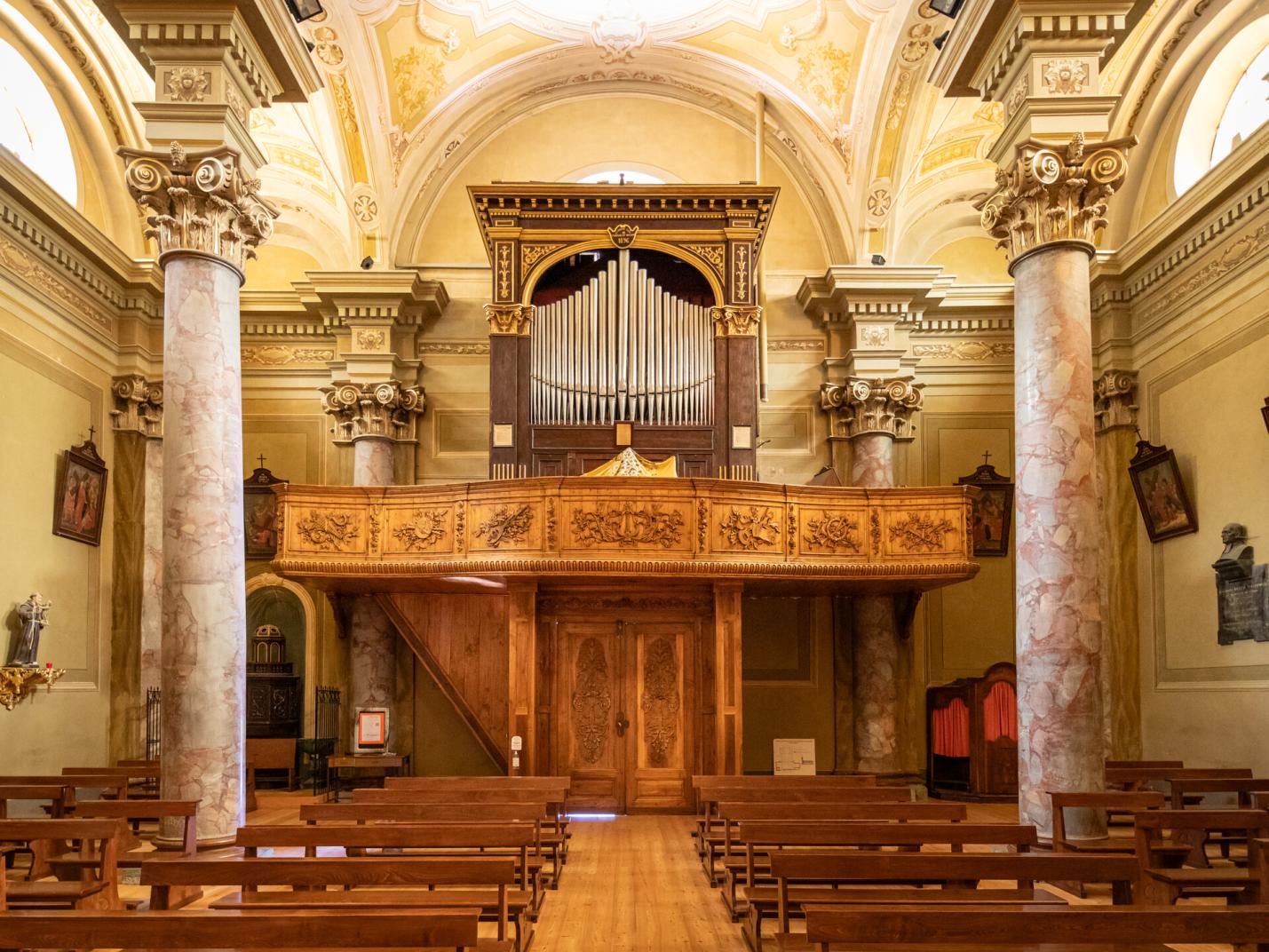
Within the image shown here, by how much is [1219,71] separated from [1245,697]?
776cm

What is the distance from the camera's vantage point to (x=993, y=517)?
711 inches

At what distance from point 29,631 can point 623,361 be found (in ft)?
26.0

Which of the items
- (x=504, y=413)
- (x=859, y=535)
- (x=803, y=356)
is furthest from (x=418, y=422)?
(x=859, y=535)

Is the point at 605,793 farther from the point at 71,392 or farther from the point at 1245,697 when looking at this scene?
the point at 71,392

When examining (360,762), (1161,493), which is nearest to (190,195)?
(360,762)

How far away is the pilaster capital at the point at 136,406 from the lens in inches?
645

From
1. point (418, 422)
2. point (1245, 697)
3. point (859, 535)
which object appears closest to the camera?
point (1245, 697)

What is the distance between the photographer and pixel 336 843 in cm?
720

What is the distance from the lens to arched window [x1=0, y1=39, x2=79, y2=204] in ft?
47.8

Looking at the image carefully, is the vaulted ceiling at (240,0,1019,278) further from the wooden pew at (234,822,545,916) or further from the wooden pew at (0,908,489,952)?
the wooden pew at (0,908,489,952)

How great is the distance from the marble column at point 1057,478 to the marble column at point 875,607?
7.13m

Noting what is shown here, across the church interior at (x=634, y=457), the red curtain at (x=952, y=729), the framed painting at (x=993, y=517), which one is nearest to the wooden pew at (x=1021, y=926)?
the church interior at (x=634, y=457)

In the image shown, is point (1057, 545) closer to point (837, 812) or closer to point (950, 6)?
point (837, 812)

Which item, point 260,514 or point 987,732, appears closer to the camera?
point 987,732
